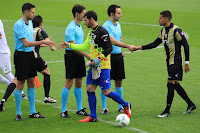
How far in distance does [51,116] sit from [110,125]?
66.8 inches

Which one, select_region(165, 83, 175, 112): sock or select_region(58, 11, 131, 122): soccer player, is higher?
select_region(58, 11, 131, 122): soccer player

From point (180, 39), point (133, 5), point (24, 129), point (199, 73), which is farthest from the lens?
point (133, 5)

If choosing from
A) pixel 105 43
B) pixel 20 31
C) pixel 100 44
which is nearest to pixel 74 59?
pixel 100 44

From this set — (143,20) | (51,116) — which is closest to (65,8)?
(143,20)

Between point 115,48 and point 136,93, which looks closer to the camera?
point 115,48

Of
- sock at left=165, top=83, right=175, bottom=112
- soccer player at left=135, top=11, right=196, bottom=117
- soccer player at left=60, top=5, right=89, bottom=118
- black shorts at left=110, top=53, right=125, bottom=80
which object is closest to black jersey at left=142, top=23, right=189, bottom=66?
soccer player at left=135, top=11, right=196, bottom=117

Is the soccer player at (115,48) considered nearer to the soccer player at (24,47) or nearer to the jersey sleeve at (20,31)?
the soccer player at (24,47)

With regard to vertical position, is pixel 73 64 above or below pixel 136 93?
above

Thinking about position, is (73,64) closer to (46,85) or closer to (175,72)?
(46,85)

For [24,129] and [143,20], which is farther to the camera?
[143,20]

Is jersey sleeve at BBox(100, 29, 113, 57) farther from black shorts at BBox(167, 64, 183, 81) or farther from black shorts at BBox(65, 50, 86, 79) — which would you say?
black shorts at BBox(167, 64, 183, 81)

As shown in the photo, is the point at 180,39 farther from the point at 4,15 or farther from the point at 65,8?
the point at 65,8

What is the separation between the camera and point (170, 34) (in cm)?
991

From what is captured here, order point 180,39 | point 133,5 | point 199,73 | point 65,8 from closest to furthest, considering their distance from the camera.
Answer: point 180,39
point 199,73
point 65,8
point 133,5
